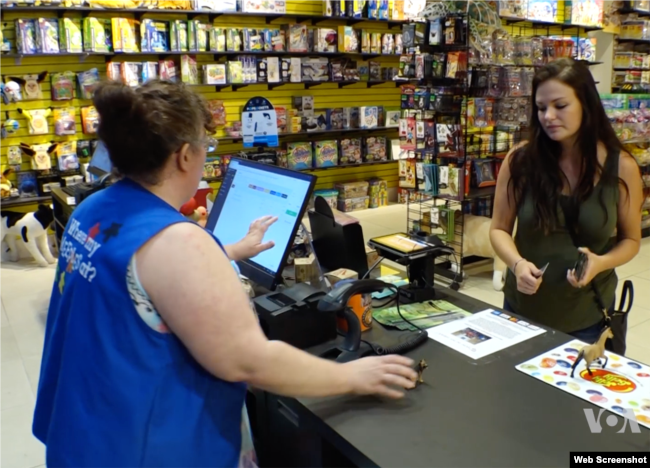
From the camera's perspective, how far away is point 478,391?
1.34m

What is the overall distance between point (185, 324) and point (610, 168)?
1.51 meters

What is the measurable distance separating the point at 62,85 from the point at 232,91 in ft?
6.00

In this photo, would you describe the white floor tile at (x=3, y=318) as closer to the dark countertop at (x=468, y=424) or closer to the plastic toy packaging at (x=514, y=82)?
the dark countertop at (x=468, y=424)

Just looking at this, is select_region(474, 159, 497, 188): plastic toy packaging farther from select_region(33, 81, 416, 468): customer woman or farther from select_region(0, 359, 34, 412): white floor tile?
select_region(33, 81, 416, 468): customer woman

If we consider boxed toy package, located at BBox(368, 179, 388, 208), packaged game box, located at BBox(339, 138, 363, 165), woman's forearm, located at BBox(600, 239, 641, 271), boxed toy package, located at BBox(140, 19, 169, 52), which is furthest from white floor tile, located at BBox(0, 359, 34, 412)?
boxed toy package, located at BBox(368, 179, 388, 208)

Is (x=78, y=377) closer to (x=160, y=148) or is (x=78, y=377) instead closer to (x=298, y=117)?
(x=160, y=148)

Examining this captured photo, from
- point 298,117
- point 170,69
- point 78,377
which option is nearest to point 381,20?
point 298,117

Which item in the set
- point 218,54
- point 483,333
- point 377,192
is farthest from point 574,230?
point 377,192

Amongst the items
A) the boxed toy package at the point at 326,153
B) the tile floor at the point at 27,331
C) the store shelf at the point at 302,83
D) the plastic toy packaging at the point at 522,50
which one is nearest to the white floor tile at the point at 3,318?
the tile floor at the point at 27,331

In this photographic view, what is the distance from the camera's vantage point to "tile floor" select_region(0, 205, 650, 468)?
277 centimetres

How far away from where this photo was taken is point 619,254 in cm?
191

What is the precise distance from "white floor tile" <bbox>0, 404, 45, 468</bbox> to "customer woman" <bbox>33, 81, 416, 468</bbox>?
1.78 metres

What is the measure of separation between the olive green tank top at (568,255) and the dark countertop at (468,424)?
1.99ft

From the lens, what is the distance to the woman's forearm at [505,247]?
1.95 metres
